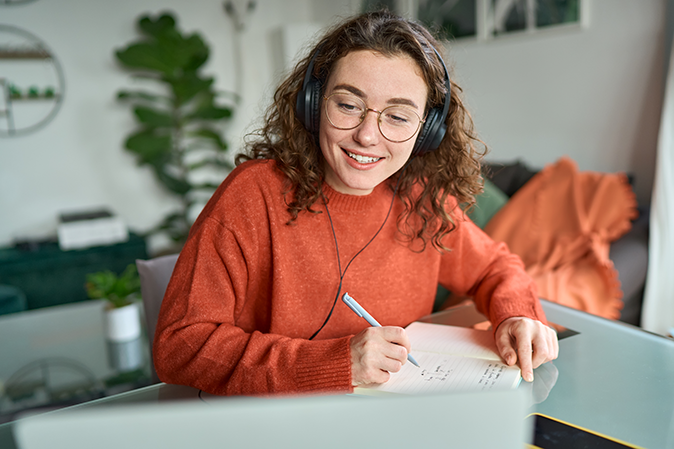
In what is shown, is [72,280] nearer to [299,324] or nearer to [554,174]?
[299,324]

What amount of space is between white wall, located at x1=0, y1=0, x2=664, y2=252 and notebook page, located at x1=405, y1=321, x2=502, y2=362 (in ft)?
4.25

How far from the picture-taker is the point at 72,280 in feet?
9.67

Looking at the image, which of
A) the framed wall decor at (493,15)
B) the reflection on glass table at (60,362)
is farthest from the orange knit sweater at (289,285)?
the framed wall decor at (493,15)

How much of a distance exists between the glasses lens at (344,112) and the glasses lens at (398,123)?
0.04m

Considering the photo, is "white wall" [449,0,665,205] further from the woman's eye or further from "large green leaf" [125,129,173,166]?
"large green leaf" [125,129,173,166]

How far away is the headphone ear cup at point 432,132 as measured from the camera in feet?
3.13

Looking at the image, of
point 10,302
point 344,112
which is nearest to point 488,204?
point 344,112

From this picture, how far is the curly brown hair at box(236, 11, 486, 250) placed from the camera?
0.90 metres

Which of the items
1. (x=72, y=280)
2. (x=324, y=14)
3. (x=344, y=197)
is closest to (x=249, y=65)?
(x=324, y=14)

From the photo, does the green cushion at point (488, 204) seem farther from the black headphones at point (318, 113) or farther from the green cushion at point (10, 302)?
the green cushion at point (10, 302)

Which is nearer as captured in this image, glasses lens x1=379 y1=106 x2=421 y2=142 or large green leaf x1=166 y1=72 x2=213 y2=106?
glasses lens x1=379 y1=106 x2=421 y2=142

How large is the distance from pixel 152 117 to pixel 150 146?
198 mm

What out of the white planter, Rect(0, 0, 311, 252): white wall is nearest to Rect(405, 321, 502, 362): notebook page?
the white planter

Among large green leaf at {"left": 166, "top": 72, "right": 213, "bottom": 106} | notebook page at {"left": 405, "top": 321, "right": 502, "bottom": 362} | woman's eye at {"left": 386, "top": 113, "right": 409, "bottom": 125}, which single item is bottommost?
notebook page at {"left": 405, "top": 321, "right": 502, "bottom": 362}
